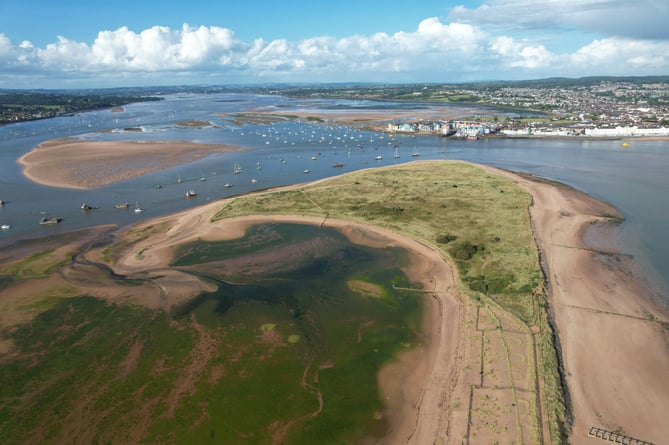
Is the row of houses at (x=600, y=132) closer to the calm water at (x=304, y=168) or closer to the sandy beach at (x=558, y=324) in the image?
the calm water at (x=304, y=168)

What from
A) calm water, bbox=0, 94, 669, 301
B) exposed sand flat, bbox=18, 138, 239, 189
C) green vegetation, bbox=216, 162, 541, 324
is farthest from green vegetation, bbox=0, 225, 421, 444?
exposed sand flat, bbox=18, 138, 239, 189

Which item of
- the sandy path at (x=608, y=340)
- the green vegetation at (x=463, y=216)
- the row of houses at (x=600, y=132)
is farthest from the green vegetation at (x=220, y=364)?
the row of houses at (x=600, y=132)

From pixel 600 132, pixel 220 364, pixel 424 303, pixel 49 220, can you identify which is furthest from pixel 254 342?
pixel 600 132

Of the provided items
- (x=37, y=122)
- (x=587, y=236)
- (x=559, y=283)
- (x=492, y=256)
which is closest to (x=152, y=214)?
(x=492, y=256)

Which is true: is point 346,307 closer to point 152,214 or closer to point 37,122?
point 152,214

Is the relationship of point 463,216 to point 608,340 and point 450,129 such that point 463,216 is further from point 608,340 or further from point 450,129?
point 450,129

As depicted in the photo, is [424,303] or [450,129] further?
[450,129]
